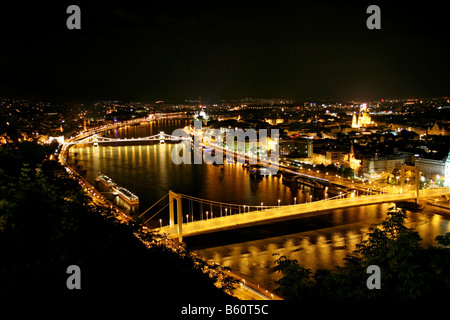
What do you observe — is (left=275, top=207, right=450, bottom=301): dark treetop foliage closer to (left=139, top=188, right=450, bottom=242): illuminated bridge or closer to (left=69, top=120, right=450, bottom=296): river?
(left=69, top=120, right=450, bottom=296): river

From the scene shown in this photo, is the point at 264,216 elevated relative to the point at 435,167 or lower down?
elevated

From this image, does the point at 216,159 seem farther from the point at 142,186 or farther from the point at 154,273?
the point at 154,273

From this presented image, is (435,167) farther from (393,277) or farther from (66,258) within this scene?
(66,258)

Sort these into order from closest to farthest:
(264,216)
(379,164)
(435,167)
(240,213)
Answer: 1. (264,216)
2. (240,213)
3. (435,167)
4. (379,164)

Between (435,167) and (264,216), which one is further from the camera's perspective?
(435,167)

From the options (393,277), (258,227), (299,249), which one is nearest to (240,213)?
(258,227)

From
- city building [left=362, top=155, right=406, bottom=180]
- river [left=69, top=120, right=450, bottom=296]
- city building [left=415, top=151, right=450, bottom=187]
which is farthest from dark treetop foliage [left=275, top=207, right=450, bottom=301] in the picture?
city building [left=362, top=155, right=406, bottom=180]

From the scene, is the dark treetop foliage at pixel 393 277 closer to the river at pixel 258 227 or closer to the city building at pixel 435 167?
the river at pixel 258 227

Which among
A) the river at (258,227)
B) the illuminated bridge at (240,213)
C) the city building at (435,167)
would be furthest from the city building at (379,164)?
the illuminated bridge at (240,213)

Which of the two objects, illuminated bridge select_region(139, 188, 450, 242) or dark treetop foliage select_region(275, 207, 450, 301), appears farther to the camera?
illuminated bridge select_region(139, 188, 450, 242)
